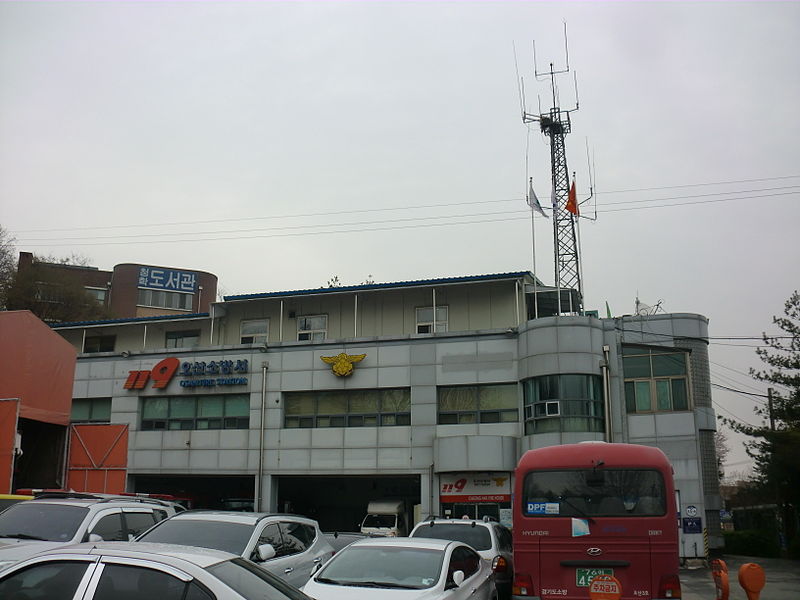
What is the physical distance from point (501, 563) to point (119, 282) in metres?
58.9

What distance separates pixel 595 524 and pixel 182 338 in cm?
2934

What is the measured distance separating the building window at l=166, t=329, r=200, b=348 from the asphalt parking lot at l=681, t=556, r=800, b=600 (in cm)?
2341

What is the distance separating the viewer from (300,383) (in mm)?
32188

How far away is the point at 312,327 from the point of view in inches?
1389

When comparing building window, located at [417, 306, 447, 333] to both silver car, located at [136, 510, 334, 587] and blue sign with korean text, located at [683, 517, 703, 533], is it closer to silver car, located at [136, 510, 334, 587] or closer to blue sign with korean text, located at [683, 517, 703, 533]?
Answer: blue sign with korean text, located at [683, 517, 703, 533]

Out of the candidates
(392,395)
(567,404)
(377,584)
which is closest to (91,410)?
(392,395)

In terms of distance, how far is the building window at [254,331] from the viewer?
118 ft

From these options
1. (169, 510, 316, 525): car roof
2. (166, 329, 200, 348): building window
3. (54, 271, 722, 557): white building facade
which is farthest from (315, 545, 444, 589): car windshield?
(166, 329, 200, 348): building window

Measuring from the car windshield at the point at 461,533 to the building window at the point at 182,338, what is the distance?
2503 cm

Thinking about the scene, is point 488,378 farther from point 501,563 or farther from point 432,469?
point 501,563

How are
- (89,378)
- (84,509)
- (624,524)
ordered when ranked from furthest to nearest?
(89,378)
(624,524)
(84,509)

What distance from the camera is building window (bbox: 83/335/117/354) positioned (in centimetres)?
3881

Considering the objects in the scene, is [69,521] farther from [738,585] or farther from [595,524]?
[738,585]

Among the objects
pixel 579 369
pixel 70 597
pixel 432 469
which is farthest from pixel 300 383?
pixel 70 597
